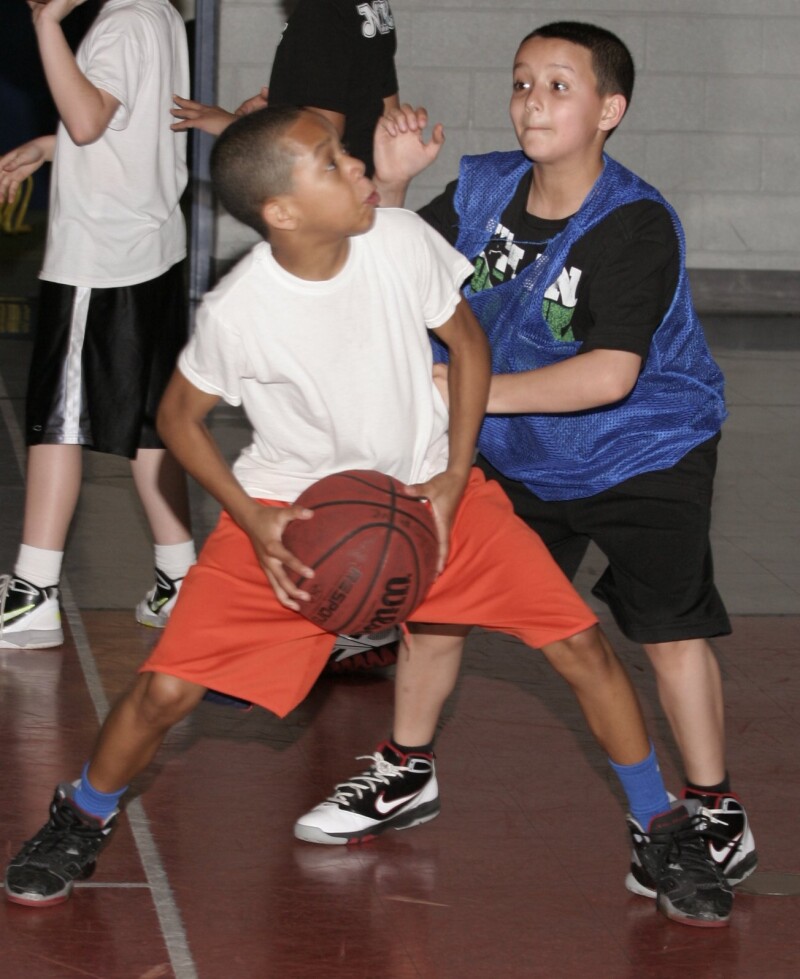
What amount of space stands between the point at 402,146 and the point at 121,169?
127 cm

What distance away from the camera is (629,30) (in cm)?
990

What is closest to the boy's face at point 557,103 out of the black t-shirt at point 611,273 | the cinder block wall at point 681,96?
the black t-shirt at point 611,273

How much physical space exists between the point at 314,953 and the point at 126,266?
2.21 metres

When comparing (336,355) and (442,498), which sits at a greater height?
(336,355)

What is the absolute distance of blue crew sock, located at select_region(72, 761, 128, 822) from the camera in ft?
10.4

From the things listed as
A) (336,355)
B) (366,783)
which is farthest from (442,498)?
(366,783)

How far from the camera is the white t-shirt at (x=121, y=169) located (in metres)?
4.48

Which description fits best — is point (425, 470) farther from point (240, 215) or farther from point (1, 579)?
point (1, 579)

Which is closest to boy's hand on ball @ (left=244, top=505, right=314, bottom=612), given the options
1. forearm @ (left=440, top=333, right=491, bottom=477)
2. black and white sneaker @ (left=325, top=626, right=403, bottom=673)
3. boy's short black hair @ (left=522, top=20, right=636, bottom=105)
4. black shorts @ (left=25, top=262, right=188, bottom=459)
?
forearm @ (left=440, top=333, right=491, bottom=477)

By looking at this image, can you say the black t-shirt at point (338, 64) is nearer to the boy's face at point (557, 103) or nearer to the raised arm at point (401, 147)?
the raised arm at point (401, 147)

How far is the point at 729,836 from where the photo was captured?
11.0 ft

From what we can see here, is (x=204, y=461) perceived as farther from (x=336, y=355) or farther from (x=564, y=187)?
(x=564, y=187)

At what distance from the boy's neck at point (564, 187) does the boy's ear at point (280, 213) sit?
2.03 feet

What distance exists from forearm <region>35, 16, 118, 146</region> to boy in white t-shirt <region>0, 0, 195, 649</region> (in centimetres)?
11
